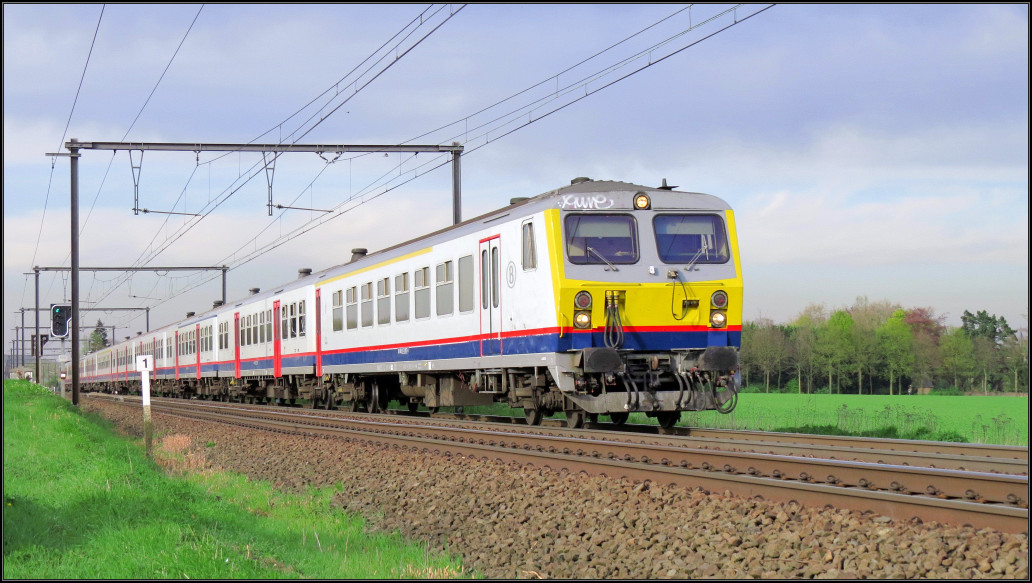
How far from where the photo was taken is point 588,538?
739cm

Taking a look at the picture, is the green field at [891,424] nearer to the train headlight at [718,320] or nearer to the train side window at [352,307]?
the train headlight at [718,320]

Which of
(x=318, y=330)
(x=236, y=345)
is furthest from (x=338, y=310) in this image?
(x=236, y=345)

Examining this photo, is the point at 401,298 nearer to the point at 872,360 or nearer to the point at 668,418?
the point at 668,418

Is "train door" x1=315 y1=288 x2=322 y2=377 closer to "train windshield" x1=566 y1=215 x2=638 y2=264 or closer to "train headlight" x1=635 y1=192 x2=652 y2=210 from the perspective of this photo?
"train windshield" x1=566 y1=215 x2=638 y2=264

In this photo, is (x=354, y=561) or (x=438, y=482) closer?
(x=354, y=561)

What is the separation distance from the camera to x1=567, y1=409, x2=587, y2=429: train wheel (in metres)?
14.6

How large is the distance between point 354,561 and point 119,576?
5.29 feet

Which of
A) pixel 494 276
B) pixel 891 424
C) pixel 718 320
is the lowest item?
pixel 891 424

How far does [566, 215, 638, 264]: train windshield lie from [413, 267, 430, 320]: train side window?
15.3 feet

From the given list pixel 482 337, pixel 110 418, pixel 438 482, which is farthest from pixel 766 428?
pixel 110 418

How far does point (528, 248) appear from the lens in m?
14.2

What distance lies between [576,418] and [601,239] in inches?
105

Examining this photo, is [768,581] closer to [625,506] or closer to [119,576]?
[625,506]

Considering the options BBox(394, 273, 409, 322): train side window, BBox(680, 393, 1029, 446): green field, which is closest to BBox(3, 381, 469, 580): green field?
BBox(394, 273, 409, 322): train side window
